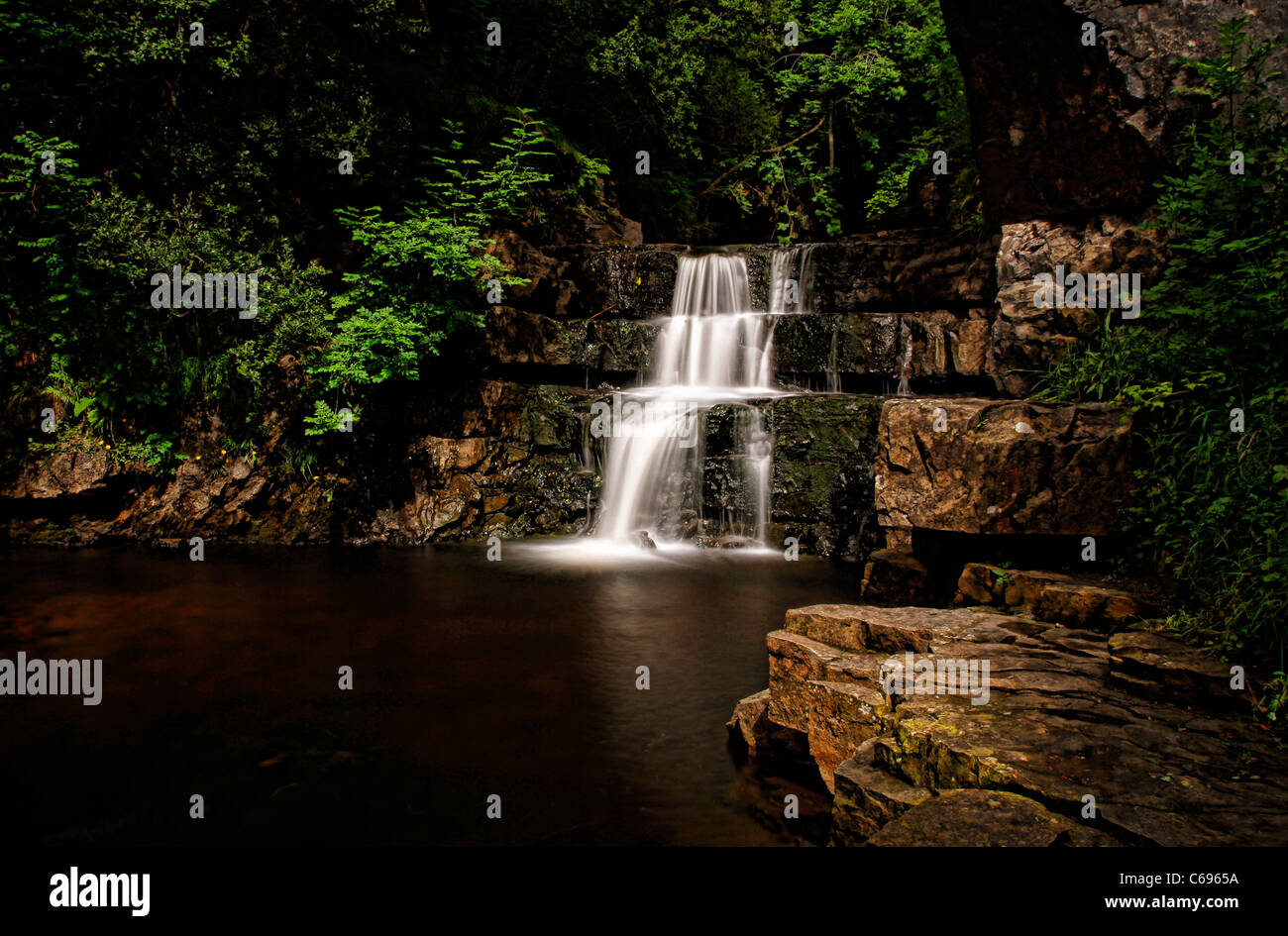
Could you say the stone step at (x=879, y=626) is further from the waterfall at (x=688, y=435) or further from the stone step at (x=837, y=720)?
the waterfall at (x=688, y=435)

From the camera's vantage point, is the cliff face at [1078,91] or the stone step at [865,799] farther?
the cliff face at [1078,91]

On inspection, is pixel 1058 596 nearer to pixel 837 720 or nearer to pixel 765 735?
pixel 837 720

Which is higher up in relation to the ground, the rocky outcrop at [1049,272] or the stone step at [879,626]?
the rocky outcrop at [1049,272]

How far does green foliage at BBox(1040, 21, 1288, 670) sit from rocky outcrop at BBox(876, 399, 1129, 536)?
0.79 feet

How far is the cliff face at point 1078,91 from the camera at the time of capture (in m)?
5.72

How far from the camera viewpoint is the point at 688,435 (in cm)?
1057

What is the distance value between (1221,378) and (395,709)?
5.79 meters

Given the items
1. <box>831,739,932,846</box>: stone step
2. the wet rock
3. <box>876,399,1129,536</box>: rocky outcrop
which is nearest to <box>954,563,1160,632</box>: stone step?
<box>876,399,1129,536</box>: rocky outcrop

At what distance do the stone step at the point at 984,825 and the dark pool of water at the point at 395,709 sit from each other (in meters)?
1.37

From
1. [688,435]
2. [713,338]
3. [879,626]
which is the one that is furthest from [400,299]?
[879,626]

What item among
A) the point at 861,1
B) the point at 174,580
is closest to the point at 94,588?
the point at 174,580

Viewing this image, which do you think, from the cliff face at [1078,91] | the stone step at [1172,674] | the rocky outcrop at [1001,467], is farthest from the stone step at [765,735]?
the cliff face at [1078,91]

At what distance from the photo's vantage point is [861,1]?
1825 centimetres
